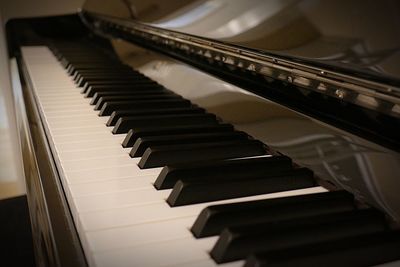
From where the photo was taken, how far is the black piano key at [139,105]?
117cm

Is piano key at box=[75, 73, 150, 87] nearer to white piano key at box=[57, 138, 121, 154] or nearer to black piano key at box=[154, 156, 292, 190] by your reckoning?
white piano key at box=[57, 138, 121, 154]

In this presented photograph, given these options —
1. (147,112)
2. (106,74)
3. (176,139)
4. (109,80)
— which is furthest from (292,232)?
(106,74)

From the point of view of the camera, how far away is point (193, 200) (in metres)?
0.67

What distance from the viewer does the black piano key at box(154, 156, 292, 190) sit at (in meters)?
0.73

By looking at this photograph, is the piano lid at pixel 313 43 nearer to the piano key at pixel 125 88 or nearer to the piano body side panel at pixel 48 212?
the piano key at pixel 125 88

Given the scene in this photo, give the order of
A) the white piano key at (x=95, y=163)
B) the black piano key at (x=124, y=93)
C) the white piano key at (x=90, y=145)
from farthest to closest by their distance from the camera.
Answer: the black piano key at (x=124, y=93), the white piano key at (x=90, y=145), the white piano key at (x=95, y=163)

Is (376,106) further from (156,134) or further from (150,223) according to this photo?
(156,134)

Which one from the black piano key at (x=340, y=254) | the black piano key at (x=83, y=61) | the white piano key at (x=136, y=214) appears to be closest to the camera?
the black piano key at (x=340, y=254)

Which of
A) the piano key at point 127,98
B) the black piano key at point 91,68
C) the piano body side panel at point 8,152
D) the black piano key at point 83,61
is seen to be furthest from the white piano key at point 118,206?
the piano body side panel at point 8,152

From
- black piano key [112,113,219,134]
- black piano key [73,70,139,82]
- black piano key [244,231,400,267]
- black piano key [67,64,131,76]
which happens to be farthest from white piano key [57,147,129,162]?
black piano key [67,64,131,76]

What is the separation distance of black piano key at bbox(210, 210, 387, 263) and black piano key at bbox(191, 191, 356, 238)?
0.03m

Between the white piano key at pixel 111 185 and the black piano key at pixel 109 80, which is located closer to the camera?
the white piano key at pixel 111 185

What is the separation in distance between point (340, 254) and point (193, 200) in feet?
0.73

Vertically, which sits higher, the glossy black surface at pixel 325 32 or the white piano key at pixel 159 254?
the glossy black surface at pixel 325 32
